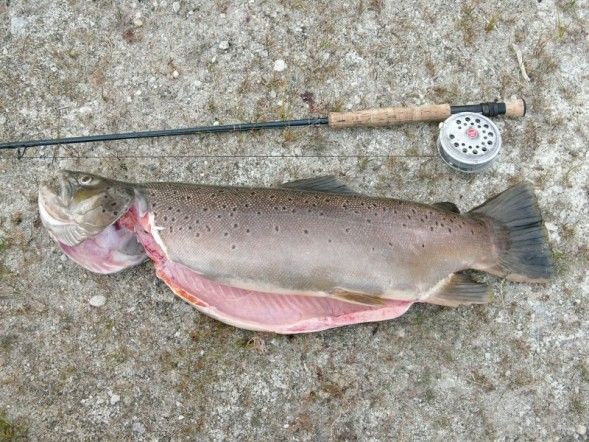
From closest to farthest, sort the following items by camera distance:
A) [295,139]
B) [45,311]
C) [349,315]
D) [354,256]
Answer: [354,256] < [349,315] < [45,311] < [295,139]

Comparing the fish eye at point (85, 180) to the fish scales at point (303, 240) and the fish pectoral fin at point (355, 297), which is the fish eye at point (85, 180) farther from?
the fish pectoral fin at point (355, 297)

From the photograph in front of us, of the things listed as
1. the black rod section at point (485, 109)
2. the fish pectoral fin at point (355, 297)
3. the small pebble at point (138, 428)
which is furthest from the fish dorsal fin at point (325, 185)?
the small pebble at point (138, 428)

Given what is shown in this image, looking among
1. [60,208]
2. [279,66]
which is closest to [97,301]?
[60,208]

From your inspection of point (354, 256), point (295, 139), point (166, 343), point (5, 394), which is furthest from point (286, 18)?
point (5, 394)

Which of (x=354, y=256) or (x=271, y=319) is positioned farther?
(x=271, y=319)

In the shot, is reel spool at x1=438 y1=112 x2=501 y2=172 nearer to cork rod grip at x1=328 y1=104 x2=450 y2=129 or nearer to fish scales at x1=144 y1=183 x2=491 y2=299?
cork rod grip at x1=328 y1=104 x2=450 y2=129

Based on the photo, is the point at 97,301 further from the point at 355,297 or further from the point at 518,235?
the point at 518,235

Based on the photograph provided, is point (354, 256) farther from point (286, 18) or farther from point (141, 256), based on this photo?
point (286, 18)

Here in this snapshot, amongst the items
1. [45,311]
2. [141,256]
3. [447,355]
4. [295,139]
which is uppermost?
[295,139]
